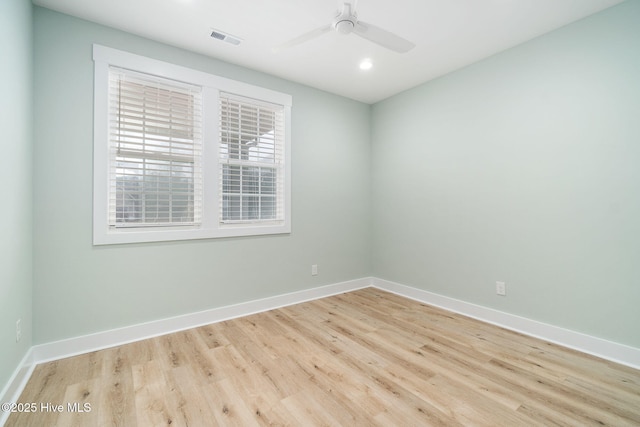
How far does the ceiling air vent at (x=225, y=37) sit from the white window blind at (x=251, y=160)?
0.53 meters

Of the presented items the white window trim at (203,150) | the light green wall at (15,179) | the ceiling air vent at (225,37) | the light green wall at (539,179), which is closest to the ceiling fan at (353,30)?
the ceiling air vent at (225,37)

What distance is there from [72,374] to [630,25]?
473 cm

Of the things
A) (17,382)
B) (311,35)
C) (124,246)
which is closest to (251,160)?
(124,246)

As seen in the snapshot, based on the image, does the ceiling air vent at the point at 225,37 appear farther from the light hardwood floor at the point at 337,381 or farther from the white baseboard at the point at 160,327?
the light hardwood floor at the point at 337,381

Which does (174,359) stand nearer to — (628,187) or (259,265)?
(259,265)

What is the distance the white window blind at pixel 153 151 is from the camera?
8.02ft

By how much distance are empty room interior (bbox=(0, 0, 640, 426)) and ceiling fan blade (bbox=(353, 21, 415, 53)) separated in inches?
0.8

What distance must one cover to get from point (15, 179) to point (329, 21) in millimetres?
2472

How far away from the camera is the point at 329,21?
91.8 inches

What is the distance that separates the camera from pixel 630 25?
6.85 ft

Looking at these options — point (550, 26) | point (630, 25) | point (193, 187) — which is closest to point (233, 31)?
point (193, 187)

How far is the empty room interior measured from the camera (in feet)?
5.79

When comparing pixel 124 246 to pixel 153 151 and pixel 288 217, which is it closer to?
pixel 153 151

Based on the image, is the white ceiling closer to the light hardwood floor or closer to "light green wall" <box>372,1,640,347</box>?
"light green wall" <box>372,1,640,347</box>
